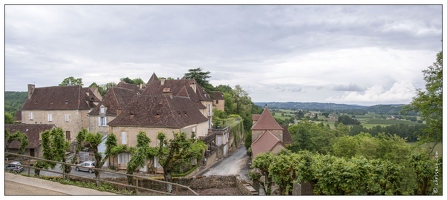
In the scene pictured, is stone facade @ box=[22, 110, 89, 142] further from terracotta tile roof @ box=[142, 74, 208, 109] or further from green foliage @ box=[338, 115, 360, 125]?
green foliage @ box=[338, 115, 360, 125]

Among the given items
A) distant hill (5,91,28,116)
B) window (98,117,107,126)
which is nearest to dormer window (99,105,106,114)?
window (98,117,107,126)

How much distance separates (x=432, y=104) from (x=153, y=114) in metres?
20.5

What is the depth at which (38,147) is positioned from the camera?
105 feet

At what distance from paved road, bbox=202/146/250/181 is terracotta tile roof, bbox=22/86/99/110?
1845 cm

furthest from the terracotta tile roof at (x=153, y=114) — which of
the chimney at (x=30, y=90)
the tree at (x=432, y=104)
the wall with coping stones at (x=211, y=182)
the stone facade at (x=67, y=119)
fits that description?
the chimney at (x=30, y=90)

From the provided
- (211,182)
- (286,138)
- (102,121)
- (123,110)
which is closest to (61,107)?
(102,121)

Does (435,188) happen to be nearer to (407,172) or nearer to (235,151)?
(407,172)

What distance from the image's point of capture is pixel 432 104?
Result: 15102 millimetres

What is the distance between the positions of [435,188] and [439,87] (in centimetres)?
A: 457

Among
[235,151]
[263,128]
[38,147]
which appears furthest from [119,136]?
[235,151]

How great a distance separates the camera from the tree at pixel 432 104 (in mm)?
14781

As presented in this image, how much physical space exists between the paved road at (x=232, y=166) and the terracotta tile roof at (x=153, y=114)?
4.98 meters

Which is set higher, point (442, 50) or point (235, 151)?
point (442, 50)

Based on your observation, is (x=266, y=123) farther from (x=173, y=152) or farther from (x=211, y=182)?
(x=173, y=152)
